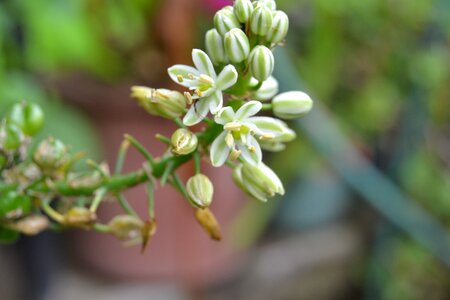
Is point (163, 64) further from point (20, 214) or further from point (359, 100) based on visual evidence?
point (20, 214)

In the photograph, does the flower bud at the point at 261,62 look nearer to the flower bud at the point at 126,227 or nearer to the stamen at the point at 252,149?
the stamen at the point at 252,149

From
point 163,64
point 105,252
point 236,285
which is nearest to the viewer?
point 163,64

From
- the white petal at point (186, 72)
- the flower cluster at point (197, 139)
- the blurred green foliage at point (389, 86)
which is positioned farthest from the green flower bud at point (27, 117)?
the blurred green foliage at point (389, 86)

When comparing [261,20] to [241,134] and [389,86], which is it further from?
[389,86]

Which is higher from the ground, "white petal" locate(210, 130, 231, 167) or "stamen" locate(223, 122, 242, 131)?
"stamen" locate(223, 122, 242, 131)

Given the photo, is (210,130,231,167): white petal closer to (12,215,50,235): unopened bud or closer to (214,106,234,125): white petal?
(214,106,234,125): white petal

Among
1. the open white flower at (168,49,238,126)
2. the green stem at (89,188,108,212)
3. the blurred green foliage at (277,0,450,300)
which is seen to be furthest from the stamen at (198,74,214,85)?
the blurred green foliage at (277,0,450,300)

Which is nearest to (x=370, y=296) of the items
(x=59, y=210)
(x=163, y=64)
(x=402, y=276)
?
(x=402, y=276)

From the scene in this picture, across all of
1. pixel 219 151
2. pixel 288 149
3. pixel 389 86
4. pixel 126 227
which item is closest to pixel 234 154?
pixel 219 151
